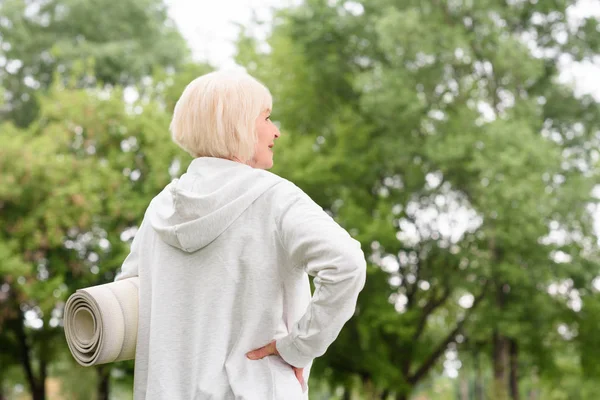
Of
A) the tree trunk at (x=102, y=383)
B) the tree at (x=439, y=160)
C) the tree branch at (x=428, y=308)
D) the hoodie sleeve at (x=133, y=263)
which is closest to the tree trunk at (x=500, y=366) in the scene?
the tree at (x=439, y=160)

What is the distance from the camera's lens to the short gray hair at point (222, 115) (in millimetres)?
2240

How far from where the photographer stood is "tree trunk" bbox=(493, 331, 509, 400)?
17.9 meters

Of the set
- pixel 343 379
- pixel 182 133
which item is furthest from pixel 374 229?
pixel 182 133

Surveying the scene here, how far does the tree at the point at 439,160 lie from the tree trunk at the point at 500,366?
32mm

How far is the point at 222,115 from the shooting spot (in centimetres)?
224

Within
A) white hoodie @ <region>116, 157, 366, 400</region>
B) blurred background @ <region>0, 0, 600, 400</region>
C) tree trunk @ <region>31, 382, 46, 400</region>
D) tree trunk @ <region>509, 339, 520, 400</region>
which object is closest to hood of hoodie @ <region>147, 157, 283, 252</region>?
white hoodie @ <region>116, 157, 366, 400</region>

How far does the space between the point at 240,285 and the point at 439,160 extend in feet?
51.6

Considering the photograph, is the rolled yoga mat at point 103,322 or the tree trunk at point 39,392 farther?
the tree trunk at point 39,392

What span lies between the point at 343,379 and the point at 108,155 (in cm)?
794

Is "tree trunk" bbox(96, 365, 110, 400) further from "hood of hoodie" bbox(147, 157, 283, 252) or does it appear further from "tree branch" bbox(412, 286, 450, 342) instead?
"hood of hoodie" bbox(147, 157, 283, 252)

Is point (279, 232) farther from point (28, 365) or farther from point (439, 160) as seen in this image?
point (28, 365)

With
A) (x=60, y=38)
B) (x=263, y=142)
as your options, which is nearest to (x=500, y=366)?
(x=60, y=38)

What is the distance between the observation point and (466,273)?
19141mm

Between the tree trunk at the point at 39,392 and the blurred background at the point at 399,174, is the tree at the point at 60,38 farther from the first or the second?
the tree trunk at the point at 39,392
